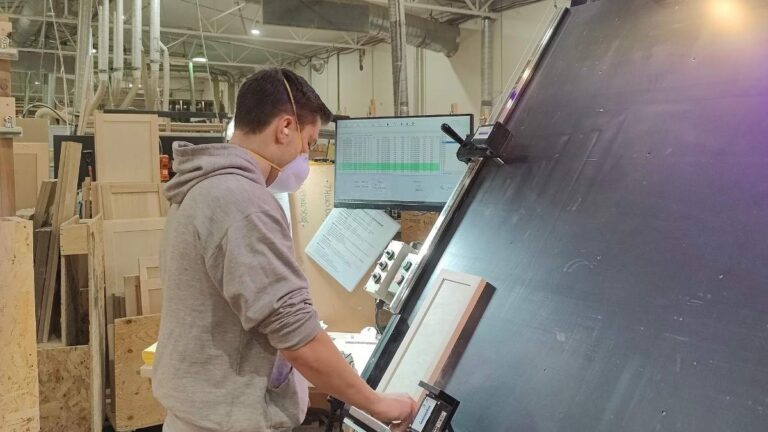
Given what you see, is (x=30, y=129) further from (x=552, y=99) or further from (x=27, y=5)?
(x=552, y=99)

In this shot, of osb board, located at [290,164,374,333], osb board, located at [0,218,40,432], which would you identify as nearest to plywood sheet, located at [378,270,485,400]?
osb board, located at [290,164,374,333]

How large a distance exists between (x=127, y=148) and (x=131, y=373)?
48.5 inches

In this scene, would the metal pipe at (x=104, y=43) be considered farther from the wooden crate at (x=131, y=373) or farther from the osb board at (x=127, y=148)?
the wooden crate at (x=131, y=373)

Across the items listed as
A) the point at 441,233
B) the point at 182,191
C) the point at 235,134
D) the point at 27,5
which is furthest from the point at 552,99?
the point at 27,5

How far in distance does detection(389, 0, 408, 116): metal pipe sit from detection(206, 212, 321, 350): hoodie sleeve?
2.23 meters

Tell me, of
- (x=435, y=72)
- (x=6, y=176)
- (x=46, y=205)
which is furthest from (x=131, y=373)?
(x=435, y=72)

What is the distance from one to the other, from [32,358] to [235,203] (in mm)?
1417

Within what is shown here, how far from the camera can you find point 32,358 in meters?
1.99

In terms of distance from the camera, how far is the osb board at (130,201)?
3248mm

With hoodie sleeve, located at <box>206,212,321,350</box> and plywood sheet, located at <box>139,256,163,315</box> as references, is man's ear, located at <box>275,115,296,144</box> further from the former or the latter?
plywood sheet, located at <box>139,256,163,315</box>

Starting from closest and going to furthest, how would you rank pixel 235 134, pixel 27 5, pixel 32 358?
pixel 235 134 → pixel 32 358 → pixel 27 5

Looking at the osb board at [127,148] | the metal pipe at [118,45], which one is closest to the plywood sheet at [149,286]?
the osb board at [127,148]

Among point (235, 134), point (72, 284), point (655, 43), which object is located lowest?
point (72, 284)

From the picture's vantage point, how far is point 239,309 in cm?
101
